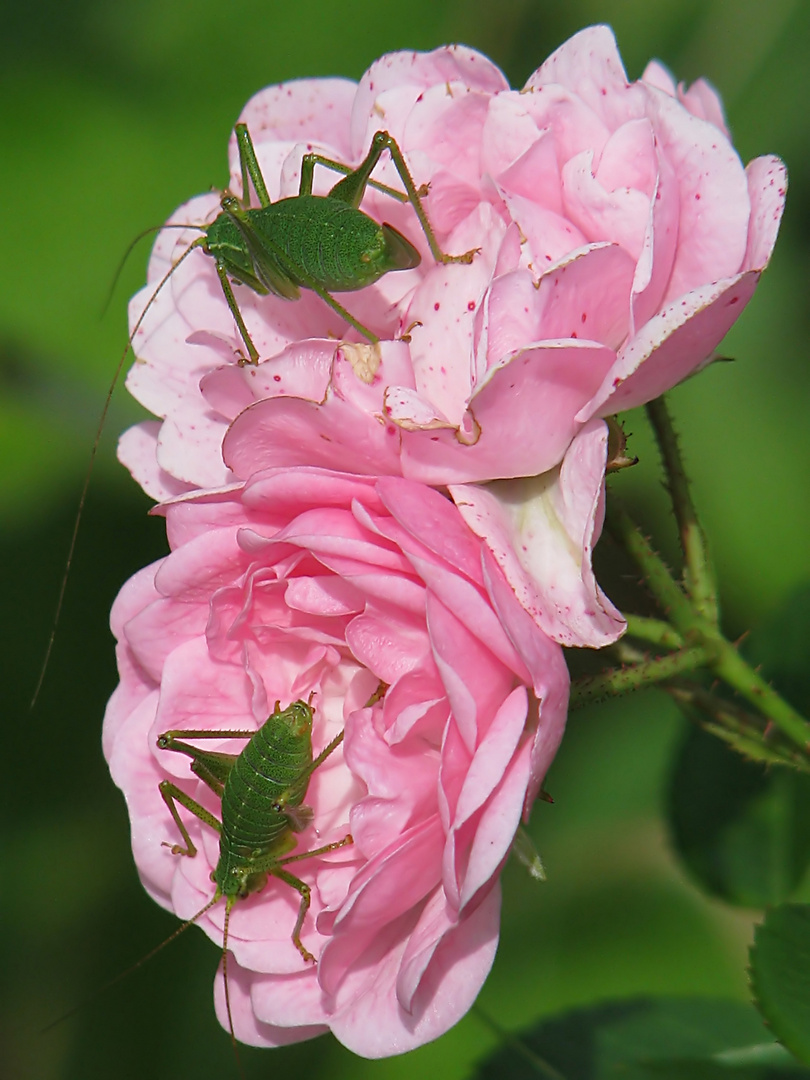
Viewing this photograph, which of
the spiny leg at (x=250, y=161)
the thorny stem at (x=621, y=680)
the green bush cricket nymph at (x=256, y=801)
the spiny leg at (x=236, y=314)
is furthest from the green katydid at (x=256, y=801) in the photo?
the spiny leg at (x=250, y=161)

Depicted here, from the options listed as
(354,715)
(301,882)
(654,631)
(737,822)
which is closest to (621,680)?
(654,631)

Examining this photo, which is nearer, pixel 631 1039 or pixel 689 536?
pixel 689 536

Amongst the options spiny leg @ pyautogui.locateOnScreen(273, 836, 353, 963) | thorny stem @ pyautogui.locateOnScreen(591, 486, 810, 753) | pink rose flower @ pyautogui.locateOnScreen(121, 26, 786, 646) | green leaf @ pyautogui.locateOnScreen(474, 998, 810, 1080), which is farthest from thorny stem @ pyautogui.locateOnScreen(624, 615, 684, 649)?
green leaf @ pyautogui.locateOnScreen(474, 998, 810, 1080)

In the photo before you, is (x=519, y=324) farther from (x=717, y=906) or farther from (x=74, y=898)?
(x=74, y=898)

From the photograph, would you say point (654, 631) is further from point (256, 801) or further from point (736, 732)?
point (256, 801)

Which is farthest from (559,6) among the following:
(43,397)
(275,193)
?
(43,397)
